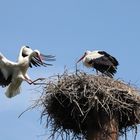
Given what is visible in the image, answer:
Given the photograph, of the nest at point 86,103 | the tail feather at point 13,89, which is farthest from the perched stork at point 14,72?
the nest at point 86,103

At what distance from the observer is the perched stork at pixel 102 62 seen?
1455 cm

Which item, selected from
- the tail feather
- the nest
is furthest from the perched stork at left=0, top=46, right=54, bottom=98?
the nest

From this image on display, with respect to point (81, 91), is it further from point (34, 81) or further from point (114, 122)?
point (34, 81)

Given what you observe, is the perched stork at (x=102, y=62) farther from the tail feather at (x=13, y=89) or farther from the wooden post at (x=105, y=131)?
the wooden post at (x=105, y=131)

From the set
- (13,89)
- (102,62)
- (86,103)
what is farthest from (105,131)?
(13,89)

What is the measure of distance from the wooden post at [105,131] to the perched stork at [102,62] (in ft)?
6.85

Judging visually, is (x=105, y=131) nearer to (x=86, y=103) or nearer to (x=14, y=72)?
(x=86, y=103)

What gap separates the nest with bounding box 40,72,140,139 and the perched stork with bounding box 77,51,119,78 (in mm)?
1742

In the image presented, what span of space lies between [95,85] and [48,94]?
74 cm

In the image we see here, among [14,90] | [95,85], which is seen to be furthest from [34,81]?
[95,85]

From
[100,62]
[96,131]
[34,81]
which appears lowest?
[96,131]

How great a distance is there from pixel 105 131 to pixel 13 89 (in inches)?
111

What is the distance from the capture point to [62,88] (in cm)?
1242

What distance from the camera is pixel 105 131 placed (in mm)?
12250
